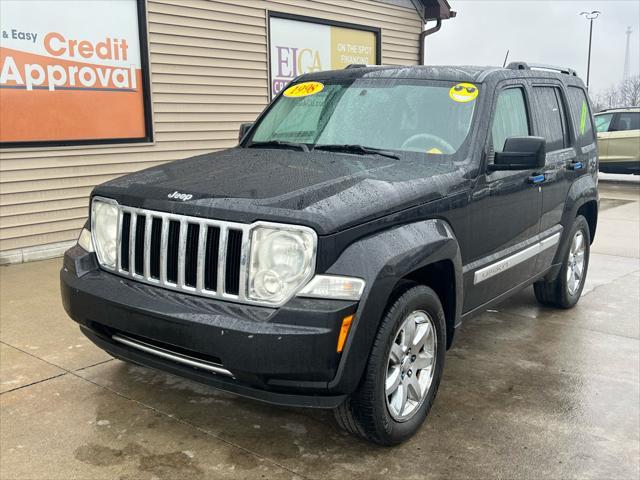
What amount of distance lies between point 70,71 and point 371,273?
19.3 ft

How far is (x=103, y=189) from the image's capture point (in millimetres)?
3602

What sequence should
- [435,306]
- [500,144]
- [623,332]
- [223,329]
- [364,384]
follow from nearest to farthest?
1. [223,329]
2. [364,384]
3. [435,306]
4. [500,144]
5. [623,332]

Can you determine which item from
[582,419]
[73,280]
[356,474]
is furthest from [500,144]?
[73,280]

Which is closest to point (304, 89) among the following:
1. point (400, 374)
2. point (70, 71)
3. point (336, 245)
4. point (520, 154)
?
point (520, 154)

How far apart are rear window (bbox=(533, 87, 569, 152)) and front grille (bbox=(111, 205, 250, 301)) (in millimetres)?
2826

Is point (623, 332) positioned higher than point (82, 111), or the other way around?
point (82, 111)

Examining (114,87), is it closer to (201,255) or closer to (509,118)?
(509,118)

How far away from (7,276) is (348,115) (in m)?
4.14

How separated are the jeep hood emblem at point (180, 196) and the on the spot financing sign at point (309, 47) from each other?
7.23 metres

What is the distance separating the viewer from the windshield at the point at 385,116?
4062 mm

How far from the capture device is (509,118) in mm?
4461

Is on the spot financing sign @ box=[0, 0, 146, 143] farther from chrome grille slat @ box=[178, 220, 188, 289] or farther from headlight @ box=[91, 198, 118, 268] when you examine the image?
chrome grille slat @ box=[178, 220, 188, 289]

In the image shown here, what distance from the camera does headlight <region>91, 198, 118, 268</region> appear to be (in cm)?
354

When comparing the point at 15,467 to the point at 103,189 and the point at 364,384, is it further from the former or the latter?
the point at 364,384
